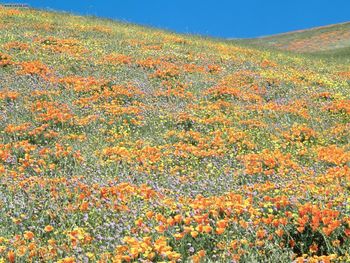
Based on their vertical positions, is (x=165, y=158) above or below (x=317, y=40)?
below

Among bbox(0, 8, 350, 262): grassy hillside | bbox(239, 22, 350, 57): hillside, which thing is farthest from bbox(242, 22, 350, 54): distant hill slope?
bbox(0, 8, 350, 262): grassy hillside

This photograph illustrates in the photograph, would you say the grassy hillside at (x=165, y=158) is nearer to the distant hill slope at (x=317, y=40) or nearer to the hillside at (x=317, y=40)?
the hillside at (x=317, y=40)

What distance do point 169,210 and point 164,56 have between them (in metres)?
16.7

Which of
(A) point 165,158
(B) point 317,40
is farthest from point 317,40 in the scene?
(A) point 165,158

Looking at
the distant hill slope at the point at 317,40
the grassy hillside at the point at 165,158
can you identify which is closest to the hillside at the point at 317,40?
the distant hill slope at the point at 317,40

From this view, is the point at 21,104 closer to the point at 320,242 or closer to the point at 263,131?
the point at 263,131

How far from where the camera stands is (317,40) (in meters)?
50.5

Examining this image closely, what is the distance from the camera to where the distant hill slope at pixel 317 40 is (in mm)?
46719

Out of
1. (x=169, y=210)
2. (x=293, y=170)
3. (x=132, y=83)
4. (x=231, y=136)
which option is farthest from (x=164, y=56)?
(x=169, y=210)

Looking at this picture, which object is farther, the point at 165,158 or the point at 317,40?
the point at 317,40

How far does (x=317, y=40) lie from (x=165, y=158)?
45.1m

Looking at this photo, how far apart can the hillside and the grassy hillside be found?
1012 inches

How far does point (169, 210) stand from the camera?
6.13 meters

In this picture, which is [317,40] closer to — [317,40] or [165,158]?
[317,40]
